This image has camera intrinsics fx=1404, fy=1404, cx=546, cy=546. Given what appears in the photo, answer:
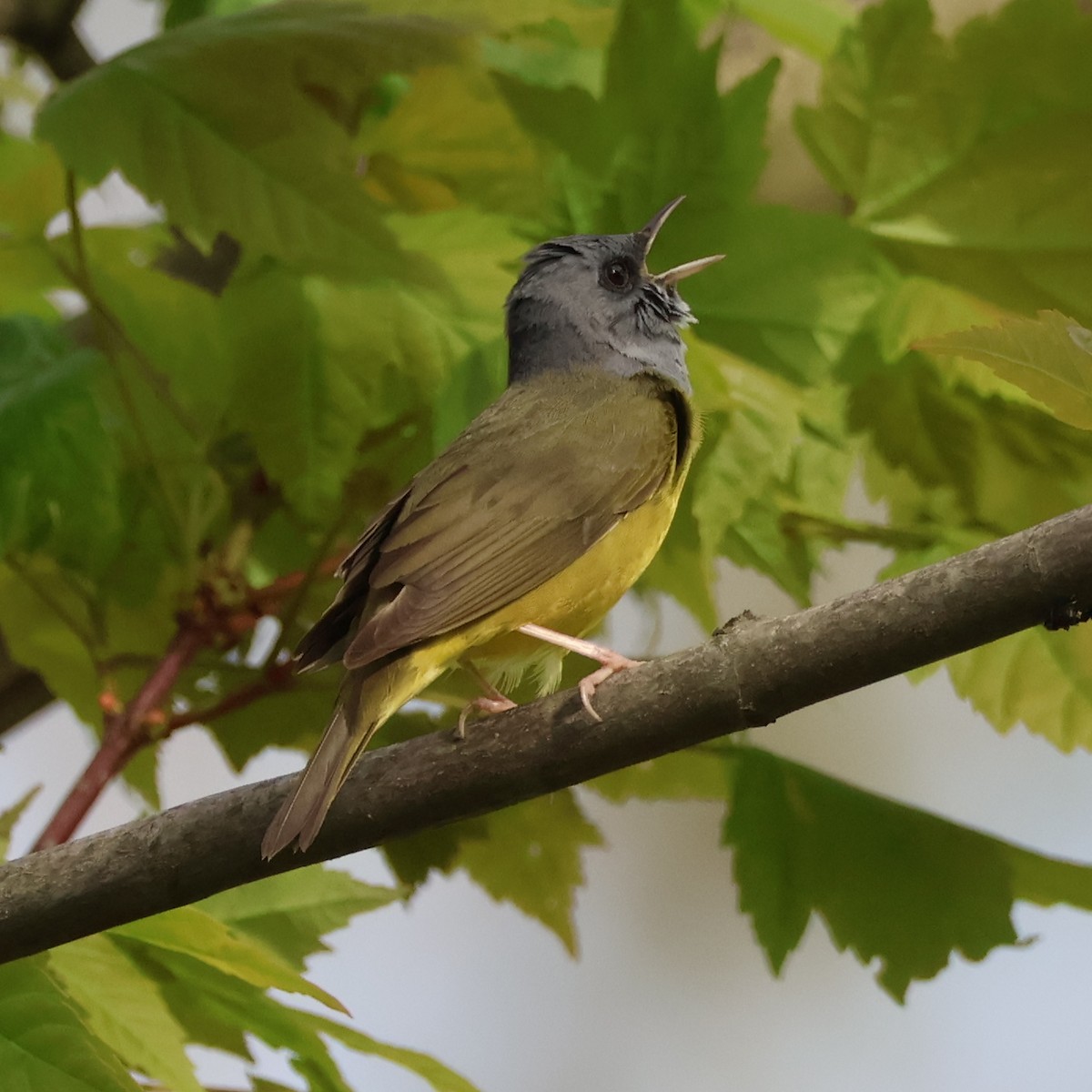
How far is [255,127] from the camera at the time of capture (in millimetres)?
899

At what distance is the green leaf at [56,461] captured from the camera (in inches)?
36.6

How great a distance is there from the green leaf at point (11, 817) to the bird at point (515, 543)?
208 mm

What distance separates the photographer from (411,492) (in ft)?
3.02

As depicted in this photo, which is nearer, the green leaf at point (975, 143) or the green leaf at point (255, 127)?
the green leaf at point (255, 127)

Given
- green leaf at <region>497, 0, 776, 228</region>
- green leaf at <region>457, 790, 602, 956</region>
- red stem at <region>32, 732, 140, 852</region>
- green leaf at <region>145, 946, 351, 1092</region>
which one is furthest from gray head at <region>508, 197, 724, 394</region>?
green leaf at <region>145, 946, 351, 1092</region>

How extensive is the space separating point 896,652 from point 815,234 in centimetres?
47

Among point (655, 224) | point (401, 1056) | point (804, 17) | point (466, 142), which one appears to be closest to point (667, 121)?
Result: point (655, 224)

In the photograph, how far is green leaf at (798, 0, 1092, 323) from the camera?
3.23 feet

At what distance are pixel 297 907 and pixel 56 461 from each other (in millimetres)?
333

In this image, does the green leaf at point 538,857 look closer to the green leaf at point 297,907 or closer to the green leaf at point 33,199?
the green leaf at point 297,907

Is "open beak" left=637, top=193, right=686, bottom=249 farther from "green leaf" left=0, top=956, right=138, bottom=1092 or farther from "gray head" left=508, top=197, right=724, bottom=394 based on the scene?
"green leaf" left=0, top=956, right=138, bottom=1092

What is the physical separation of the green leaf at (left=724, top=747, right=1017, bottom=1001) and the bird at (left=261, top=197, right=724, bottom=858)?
182mm

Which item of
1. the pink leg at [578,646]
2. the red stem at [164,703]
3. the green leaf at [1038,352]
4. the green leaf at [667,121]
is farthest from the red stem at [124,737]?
the green leaf at [1038,352]

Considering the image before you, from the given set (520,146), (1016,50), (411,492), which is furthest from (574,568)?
(1016,50)
